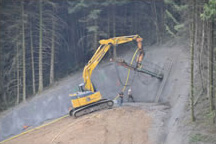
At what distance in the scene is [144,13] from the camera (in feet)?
119

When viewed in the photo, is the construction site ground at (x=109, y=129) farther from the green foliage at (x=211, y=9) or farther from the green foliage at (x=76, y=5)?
the green foliage at (x=76, y=5)

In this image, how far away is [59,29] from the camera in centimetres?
3020

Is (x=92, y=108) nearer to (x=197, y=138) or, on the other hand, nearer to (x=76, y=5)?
(x=197, y=138)

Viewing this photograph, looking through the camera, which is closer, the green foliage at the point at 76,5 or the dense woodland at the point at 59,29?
the dense woodland at the point at 59,29

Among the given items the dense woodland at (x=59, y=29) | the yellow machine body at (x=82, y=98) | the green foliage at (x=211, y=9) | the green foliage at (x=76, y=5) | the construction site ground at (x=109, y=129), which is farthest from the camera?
the green foliage at (x=76, y=5)

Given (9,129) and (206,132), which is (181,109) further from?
(9,129)

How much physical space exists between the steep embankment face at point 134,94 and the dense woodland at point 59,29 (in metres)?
1.92

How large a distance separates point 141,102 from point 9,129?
11419 millimetres

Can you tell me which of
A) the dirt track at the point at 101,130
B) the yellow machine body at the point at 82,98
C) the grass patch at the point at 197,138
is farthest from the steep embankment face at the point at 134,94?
the yellow machine body at the point at 82,98

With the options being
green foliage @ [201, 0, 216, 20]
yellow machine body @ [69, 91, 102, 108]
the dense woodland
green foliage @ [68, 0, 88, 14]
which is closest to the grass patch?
green foliage @ [201, 0, 216, 20]

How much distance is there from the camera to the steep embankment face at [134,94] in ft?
59.2

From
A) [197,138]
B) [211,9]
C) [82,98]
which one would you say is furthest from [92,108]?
[211,9]

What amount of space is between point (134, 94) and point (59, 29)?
41.7 feet

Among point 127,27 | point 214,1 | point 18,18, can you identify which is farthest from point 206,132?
point 127,27
